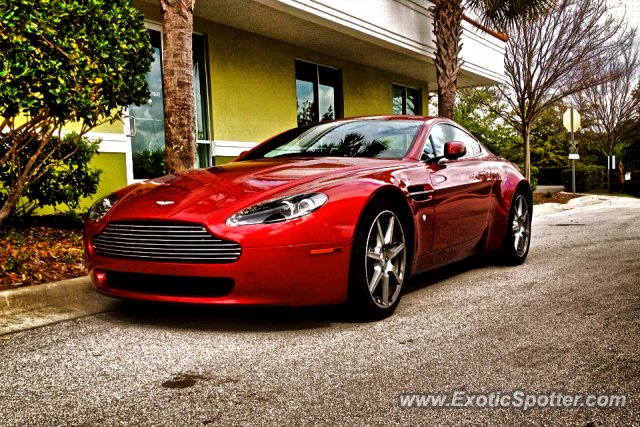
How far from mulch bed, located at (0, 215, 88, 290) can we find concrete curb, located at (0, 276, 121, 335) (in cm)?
27

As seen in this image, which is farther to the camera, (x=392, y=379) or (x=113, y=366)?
(x=113, y=366)

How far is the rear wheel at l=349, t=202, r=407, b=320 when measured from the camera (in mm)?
3752

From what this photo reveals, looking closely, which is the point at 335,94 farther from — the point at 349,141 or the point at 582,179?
the point at 582,179

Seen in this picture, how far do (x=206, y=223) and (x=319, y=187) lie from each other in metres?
0.69

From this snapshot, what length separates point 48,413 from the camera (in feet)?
8.30

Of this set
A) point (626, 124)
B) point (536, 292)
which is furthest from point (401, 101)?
point (626, 124)

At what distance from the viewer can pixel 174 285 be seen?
142 inches

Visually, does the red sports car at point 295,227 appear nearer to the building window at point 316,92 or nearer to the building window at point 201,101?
the building window at point 201,101

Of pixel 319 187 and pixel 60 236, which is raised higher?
pixel 319 187

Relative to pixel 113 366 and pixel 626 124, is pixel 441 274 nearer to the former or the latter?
pixel 113 366

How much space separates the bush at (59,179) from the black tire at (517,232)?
4305mm

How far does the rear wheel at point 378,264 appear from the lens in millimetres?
3752

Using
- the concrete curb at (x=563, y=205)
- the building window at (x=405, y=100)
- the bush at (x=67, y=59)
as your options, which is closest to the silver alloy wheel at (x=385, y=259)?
the bush at (x=67, y=59)

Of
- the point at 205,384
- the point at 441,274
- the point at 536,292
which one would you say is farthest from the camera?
the point at 441,274
